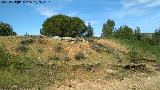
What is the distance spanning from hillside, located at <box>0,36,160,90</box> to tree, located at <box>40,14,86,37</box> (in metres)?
20.1

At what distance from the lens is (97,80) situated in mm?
22953

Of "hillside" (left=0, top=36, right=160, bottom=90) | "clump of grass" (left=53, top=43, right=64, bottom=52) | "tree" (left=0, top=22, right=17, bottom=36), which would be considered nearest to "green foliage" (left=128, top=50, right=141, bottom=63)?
"hillside" (left=0, top=36, right=160, bottom=90)

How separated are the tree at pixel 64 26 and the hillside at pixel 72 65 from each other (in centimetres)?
2015

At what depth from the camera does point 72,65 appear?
25.2 meters

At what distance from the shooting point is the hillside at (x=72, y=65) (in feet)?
71.4

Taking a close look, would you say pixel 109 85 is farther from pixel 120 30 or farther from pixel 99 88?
pixel 120 30

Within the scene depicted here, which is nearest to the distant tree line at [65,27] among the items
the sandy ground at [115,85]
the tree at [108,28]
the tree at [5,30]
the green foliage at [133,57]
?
the tree at [108,28]

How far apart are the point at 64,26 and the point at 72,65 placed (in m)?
28.0

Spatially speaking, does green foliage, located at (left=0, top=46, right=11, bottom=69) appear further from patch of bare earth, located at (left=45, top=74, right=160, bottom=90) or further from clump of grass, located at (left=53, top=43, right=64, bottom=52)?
patch of bare earth, located at (left=45, top=74, right=160, bottom=90)

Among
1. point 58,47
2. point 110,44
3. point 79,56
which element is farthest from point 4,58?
point 110,44

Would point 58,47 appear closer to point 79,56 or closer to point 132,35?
point 79,56

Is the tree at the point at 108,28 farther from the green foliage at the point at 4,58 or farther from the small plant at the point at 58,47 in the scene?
the green foliage at the point at 4,58

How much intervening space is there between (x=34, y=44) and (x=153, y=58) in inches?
441

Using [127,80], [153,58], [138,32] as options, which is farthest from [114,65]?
[138,32]
